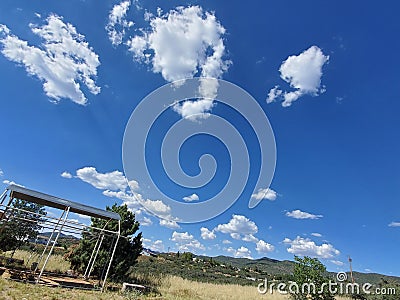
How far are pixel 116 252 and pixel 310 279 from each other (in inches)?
342

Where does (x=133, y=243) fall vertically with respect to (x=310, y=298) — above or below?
above

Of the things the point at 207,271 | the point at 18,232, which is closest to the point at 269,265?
the point at 207,271

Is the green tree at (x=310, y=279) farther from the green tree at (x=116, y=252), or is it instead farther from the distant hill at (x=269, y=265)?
the distant hill at (x=269, y=265)

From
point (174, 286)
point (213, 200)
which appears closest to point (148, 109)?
point (213, 200)

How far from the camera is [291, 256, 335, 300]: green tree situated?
34.7ft

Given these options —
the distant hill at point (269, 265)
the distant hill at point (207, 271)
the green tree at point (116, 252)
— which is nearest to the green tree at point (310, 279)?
the distant hill at point (207, 271)

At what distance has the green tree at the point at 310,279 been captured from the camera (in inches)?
416

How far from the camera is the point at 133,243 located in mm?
14195

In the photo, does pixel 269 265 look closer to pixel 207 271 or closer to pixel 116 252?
pixel 207 271

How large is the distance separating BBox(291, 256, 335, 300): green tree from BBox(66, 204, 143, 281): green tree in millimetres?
7524

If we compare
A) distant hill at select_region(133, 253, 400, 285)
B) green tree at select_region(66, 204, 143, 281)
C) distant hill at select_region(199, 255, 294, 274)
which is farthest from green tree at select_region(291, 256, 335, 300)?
distant hill at select_region(199, 255, 294, 274)

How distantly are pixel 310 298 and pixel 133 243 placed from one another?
843cm

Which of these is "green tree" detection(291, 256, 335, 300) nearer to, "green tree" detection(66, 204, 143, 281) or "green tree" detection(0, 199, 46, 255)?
"green tree" detection(66, 204, 143, 281)

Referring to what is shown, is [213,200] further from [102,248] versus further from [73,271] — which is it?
[73,271]
